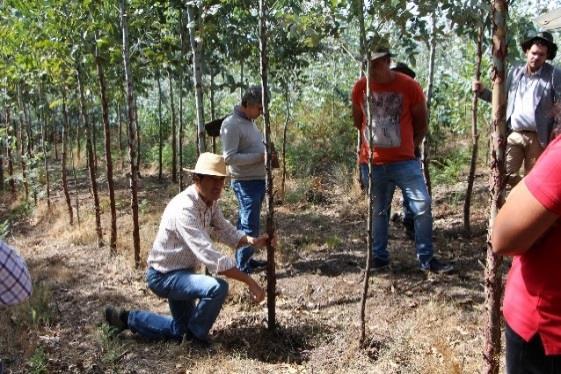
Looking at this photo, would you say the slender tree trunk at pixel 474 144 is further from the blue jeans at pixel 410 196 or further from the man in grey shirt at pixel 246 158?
the man in grey shirt at pixel 246 158

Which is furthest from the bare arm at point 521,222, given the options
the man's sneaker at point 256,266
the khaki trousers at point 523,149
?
the man's sneaker at point 256,266

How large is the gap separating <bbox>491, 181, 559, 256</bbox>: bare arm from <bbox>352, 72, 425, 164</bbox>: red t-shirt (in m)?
2.96

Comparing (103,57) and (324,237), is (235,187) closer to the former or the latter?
(324,237)

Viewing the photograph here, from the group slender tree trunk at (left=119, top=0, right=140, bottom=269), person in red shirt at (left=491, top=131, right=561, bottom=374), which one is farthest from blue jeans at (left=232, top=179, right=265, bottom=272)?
person in red shirt at (left=491, top=131, right=561, bottom=374)

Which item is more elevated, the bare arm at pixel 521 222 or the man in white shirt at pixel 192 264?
the bare arm at pixel 521 222

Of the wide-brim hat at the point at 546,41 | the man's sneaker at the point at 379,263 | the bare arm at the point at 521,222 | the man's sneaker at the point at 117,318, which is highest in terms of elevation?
the wide-brim hat at the point at 546,41

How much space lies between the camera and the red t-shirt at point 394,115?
446cm

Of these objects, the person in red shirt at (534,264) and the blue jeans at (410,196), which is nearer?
the person in red shirt at (534,264)

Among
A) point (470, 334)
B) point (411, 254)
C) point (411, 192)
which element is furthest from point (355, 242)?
point (470, 334)

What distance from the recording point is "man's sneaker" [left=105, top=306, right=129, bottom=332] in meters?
4.11

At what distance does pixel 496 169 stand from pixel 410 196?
7.82ft

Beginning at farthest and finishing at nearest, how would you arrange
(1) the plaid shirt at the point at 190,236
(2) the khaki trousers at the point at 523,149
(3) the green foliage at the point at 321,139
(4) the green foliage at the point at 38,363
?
(3) the green foliage at the point at 321,139 → (2) the khaki trousers at the point at 523,149 → (1) the plaid shirt at the point at 190,236 → (4) the green foliage at the point at 38,363

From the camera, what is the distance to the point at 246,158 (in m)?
4.90

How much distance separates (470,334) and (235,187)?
250cm
